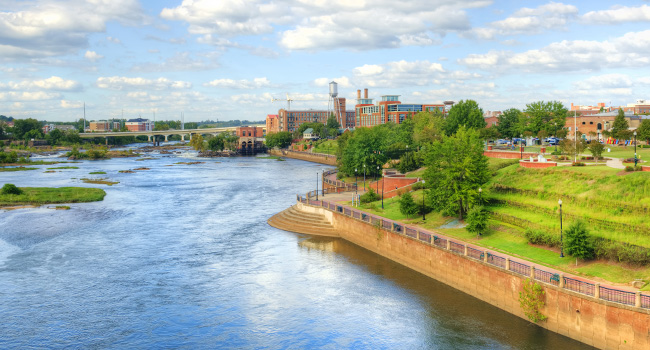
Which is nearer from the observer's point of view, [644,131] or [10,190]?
[644,131]

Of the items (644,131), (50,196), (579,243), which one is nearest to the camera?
(579,243)

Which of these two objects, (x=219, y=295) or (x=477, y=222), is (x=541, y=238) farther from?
(x=219, y=295)

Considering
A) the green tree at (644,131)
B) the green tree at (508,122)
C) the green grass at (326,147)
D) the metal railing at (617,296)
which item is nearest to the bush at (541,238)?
the metal railing at (617,296)

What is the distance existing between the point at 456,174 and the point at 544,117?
45525 mm

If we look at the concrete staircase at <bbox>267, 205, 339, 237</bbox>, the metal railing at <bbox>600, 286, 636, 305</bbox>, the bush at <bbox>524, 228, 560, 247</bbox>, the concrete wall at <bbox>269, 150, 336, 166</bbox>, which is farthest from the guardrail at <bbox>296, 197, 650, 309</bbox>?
the concrete wall at <bbox>269, 150, 336, 166</bbox>

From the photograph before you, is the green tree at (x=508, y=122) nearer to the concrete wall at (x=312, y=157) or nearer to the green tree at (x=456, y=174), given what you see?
the green tree at (x=456, y=174)

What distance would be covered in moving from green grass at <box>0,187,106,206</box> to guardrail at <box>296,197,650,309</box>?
4626 cm

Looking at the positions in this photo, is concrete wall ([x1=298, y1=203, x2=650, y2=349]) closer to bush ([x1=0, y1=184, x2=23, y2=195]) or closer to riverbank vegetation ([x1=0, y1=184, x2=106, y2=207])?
riverbank vegetation ([x1=0, y1=184, x2=106, y2=207])

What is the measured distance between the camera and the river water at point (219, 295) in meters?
28.9

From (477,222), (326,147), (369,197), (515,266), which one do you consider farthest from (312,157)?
(515,266)

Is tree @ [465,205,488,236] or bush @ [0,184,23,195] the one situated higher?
tree @ [465,205,488,236]

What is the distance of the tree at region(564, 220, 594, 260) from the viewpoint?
3045cm

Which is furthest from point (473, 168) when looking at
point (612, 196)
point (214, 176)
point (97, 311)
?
point (214, 176)

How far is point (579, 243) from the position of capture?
3053 centimetres
